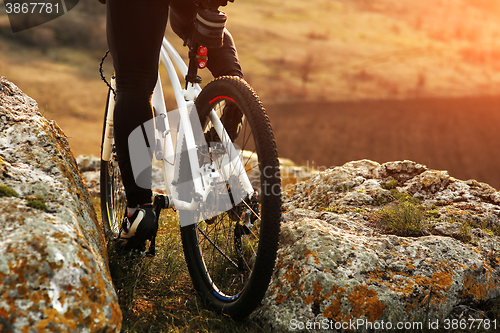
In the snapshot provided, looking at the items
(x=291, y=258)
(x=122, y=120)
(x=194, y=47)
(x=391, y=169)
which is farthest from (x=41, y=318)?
(x=391, y=169)

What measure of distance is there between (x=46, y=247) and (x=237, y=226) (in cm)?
112

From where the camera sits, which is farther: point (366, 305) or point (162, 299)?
point (162, 299)

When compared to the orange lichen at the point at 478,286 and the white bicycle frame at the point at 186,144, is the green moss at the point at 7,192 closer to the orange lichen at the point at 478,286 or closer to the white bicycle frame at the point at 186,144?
the white bicycle frame at the point at 186,144

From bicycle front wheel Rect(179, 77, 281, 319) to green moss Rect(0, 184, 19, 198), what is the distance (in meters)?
0.87

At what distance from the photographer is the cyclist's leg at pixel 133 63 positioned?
1.94 metres

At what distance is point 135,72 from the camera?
202 cm

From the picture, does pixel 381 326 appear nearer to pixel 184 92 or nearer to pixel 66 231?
pixel 66 231

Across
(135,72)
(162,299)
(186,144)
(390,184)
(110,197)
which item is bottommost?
(110,197)

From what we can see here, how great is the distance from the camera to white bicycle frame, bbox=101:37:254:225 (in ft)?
6.61

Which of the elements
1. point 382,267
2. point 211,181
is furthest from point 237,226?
point 382,267

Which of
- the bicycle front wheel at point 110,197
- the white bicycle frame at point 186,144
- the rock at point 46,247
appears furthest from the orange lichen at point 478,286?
the bicycle front wheel at point 110,197

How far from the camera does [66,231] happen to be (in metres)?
1.52

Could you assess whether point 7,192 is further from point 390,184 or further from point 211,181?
point 390,184

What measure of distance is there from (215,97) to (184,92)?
0.30m
